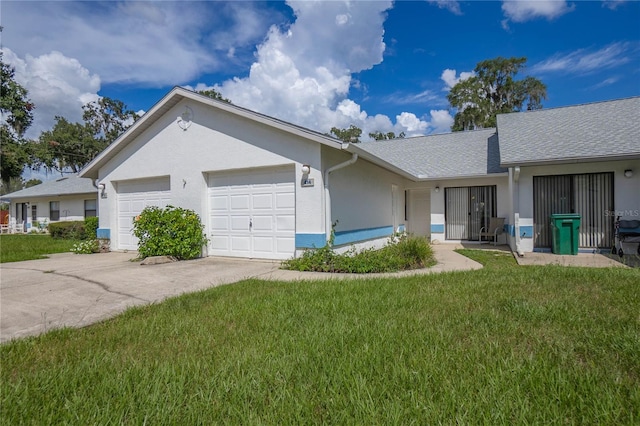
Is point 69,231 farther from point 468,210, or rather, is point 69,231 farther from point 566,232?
point 566,232

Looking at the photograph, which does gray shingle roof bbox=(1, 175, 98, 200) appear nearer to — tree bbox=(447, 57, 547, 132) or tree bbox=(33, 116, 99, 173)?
tree bbox=(33, 116, 99, 173)

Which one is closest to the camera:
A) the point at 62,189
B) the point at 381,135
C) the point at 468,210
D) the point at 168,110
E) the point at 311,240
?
the point at 311,240

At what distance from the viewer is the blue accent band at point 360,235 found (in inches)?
335

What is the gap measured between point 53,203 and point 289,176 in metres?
24.2

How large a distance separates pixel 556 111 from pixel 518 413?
15387 millimetres

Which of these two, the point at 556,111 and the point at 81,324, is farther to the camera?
the point at 556,111

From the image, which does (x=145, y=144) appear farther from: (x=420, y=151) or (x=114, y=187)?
(x=420, y=151)

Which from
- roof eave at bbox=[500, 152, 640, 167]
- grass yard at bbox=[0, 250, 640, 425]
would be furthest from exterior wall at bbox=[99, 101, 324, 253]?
roof eave at bbox=[500, 152, 640, 167]

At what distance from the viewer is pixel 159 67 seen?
415 inches

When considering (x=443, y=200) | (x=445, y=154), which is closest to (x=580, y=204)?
(x=443, y=200)

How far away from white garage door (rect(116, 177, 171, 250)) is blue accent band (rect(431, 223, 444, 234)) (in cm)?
1043

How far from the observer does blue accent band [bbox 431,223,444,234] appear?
13.7 meters

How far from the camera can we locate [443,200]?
1369 centimetres

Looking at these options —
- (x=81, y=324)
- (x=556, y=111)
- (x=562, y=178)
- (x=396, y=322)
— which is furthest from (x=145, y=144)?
(x=556, y=111)
